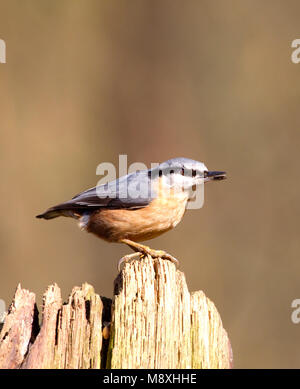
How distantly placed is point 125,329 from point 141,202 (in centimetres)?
149

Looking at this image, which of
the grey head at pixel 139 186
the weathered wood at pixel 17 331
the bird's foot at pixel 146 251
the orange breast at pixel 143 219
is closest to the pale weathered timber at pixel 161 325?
the weathered wood at pixel 17 331

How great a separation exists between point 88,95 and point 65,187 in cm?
100

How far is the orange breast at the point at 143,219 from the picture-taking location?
3787 millimetres

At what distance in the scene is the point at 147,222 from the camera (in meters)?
3.78

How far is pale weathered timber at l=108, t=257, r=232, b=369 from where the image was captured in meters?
2.41

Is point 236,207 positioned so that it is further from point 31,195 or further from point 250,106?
point 31,195

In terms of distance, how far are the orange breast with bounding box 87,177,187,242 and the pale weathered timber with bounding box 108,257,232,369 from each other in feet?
3.56

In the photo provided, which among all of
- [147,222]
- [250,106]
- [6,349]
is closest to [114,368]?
[6,349]
